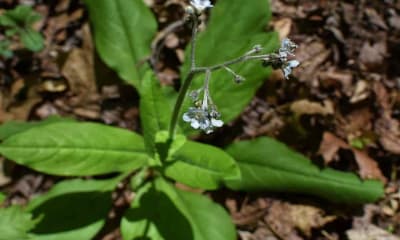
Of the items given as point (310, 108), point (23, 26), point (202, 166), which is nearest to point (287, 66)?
point (202, 166)

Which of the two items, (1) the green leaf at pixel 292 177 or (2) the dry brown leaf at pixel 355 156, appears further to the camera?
(2) the dry brown leaf at pixel 355 156

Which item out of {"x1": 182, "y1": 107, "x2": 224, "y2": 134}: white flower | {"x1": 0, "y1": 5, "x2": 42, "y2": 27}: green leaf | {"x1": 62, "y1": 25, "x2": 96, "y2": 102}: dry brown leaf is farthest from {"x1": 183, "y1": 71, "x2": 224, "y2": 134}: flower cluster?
{"x1": 0, "y1": 5, "x2": 42, "y2": 27}: green leaf

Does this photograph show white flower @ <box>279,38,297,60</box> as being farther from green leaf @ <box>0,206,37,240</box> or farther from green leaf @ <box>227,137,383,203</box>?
green leaf @ <box>0,206,37,240</box>

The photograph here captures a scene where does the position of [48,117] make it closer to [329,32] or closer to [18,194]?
[18,194]

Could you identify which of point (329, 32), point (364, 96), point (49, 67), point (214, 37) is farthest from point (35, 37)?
point (364, 96)

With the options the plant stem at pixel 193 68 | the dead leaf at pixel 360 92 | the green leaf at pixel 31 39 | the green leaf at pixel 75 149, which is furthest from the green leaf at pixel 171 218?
the green leaf at pixel 31 39

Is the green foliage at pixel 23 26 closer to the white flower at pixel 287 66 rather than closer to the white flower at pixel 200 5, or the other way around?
the white flower at pixel 200 5

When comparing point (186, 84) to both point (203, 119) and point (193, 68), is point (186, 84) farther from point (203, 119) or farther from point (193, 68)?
point (203, 119)
